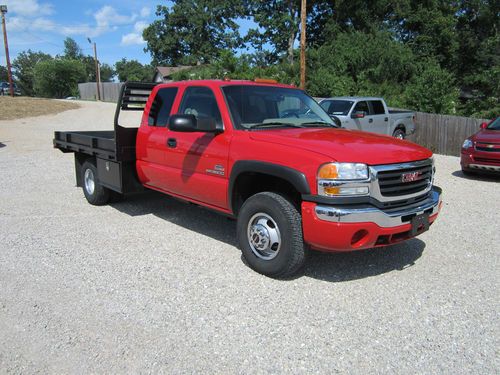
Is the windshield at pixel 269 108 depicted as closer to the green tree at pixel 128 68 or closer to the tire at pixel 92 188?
the tire at pixel 92 188

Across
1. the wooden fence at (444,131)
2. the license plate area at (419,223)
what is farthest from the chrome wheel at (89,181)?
the wooden fence at (444,131)

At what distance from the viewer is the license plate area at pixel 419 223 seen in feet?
13.8

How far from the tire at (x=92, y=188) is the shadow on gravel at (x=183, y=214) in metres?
0.25

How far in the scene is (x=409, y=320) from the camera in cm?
368

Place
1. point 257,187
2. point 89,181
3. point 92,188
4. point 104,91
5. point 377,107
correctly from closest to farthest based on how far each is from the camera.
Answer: point 257,187 < point 92,188 < point 89,181 < point 377,107 < point 104,91

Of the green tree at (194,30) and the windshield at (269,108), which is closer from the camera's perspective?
the windshield at (269,108)

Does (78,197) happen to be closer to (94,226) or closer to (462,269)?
(94,226)

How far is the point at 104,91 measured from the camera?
2026 inches

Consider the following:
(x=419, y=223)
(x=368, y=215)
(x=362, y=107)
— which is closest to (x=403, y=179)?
(x=419, y=223)

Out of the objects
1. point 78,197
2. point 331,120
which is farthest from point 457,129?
point 78,197

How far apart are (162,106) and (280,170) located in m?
2.47

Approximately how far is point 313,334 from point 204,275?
147cm

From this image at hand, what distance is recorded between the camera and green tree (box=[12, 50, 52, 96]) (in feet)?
296

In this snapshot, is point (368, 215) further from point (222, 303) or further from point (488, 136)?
point (488, 136)
